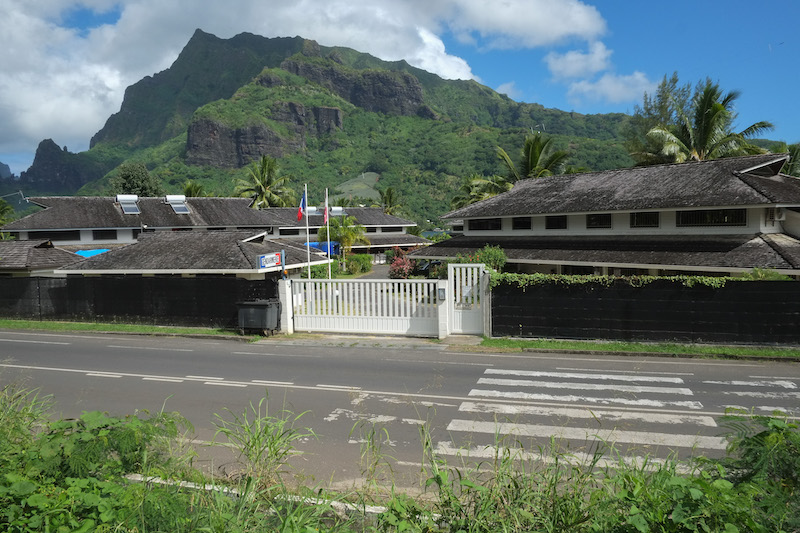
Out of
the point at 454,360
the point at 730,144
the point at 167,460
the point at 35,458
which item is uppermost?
the point at 730,144

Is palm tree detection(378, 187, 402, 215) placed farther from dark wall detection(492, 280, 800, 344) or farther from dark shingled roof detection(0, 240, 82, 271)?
dark wall detection(492, 280, 800, 344)

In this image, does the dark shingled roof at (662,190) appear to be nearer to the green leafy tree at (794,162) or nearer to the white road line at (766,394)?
the white road line at (766,394)

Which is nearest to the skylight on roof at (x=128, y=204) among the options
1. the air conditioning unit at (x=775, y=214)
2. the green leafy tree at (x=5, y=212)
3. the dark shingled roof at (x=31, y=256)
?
the dark shingled roof at (x=31, y=256)

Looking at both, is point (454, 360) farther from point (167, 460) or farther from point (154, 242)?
point (154, 242)

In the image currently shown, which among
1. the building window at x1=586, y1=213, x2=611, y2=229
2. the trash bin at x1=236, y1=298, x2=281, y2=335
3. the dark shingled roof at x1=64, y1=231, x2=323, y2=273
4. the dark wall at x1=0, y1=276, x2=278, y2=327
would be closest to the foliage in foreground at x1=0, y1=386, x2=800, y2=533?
the trash bin at x1=236, y1=298, x2=281, y2=335

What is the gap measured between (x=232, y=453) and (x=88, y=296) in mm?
17779

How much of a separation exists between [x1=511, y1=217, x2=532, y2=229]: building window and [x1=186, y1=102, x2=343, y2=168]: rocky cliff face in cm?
12000

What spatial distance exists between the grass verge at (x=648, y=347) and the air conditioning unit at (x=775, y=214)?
31.1 feet

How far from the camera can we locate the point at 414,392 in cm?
1111

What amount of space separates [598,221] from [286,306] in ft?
54.7

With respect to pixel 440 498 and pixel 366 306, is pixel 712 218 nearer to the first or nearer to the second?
pixel 366 306

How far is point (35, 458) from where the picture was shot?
14.9 ft

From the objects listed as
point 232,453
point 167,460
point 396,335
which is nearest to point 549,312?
point 396,335

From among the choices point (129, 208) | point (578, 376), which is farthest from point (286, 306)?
point (129, 208)
